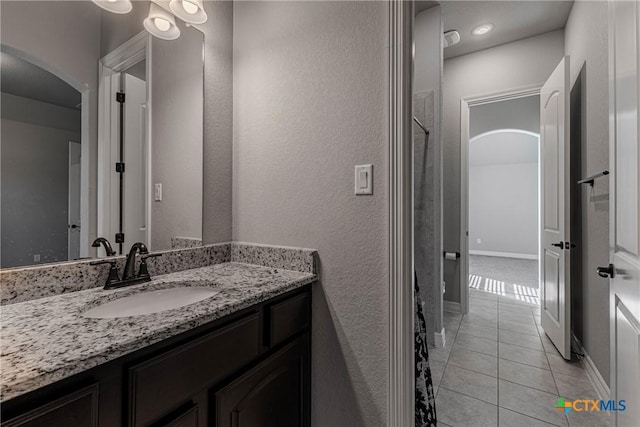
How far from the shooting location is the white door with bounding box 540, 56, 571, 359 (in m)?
2.17

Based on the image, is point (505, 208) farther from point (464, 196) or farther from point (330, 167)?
point (330, 167)

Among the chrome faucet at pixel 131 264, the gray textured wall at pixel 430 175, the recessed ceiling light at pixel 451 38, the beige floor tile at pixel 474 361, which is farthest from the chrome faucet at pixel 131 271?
the recessed ceiling light at pixel 451 38

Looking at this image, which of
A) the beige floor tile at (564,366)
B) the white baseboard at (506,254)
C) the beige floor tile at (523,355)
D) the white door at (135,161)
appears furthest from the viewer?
the white baseboard at (506,254)

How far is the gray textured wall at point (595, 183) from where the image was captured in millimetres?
1757

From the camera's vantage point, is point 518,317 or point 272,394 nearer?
point 272,394

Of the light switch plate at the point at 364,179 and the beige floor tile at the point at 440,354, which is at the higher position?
the light switch plate at the point at 364,179

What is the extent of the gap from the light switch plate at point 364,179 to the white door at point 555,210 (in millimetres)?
1944

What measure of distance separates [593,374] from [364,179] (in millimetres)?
2178

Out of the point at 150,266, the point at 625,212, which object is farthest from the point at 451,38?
the point at 150,266

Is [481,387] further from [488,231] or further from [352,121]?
[488,231]

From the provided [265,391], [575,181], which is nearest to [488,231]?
[575,181]

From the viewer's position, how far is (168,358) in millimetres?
720

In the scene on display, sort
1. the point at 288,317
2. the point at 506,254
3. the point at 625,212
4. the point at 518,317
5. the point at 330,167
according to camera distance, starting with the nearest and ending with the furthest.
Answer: the point at 625,212, the point at 288,317, the point at 330,167, the point at 518,317, the point at 506,254

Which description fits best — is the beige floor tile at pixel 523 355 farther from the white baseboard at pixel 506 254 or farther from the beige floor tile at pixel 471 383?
the white baseboard at pixel 506 254
